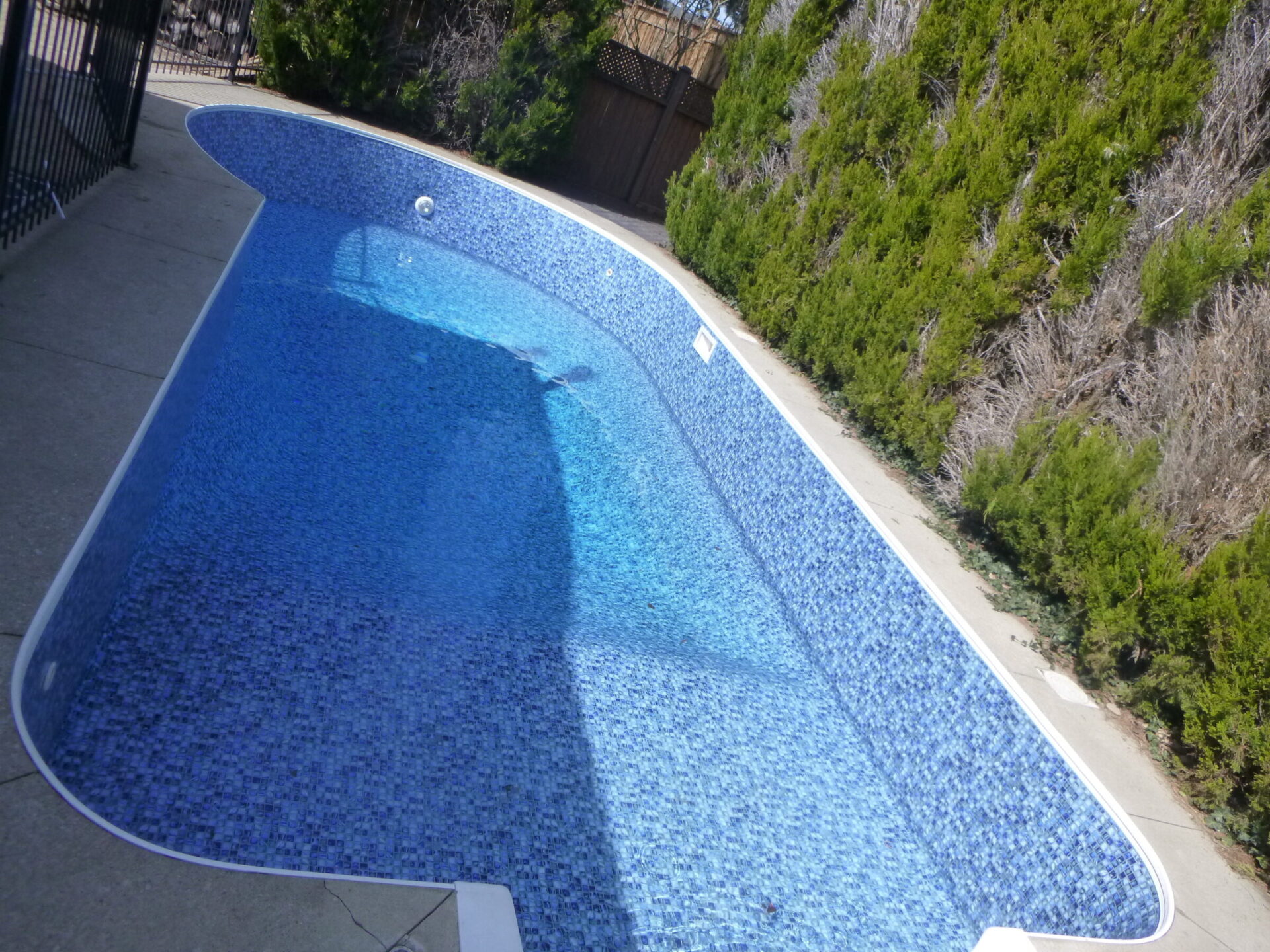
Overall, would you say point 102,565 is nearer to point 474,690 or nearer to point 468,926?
point 474,690

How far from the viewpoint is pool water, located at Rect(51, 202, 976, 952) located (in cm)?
328

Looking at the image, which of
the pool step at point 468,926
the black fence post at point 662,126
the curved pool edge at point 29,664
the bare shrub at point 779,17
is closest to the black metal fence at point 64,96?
the curved pool edge at point 29,664

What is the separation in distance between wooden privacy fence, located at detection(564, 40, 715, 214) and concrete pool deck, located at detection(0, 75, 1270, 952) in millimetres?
8058

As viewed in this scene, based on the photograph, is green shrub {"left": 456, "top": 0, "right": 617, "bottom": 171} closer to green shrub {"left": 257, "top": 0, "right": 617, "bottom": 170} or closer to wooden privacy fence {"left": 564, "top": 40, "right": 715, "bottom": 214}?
green shrub {"left": 257, "top": 0, "right": 617, "bottom": 170}

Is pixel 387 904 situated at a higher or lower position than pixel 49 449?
lower

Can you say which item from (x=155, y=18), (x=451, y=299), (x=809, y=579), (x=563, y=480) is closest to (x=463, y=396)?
(x=563, y=480)

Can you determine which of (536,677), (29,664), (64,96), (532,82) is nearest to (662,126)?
(532,82)

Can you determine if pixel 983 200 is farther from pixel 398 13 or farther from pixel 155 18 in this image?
pixel 398 13

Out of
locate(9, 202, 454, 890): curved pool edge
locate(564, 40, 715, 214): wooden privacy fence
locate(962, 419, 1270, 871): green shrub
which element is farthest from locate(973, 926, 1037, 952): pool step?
locate(564, 40, 715, 214): wooden privacy fence

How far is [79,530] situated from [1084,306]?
570 centimetres

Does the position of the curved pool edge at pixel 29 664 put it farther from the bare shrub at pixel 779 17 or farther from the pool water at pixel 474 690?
the bare shrub at pixel 779 17

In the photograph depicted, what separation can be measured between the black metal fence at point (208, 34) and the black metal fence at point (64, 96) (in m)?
5.27

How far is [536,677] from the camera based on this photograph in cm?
438

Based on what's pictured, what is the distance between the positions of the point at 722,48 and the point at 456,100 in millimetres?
5673
